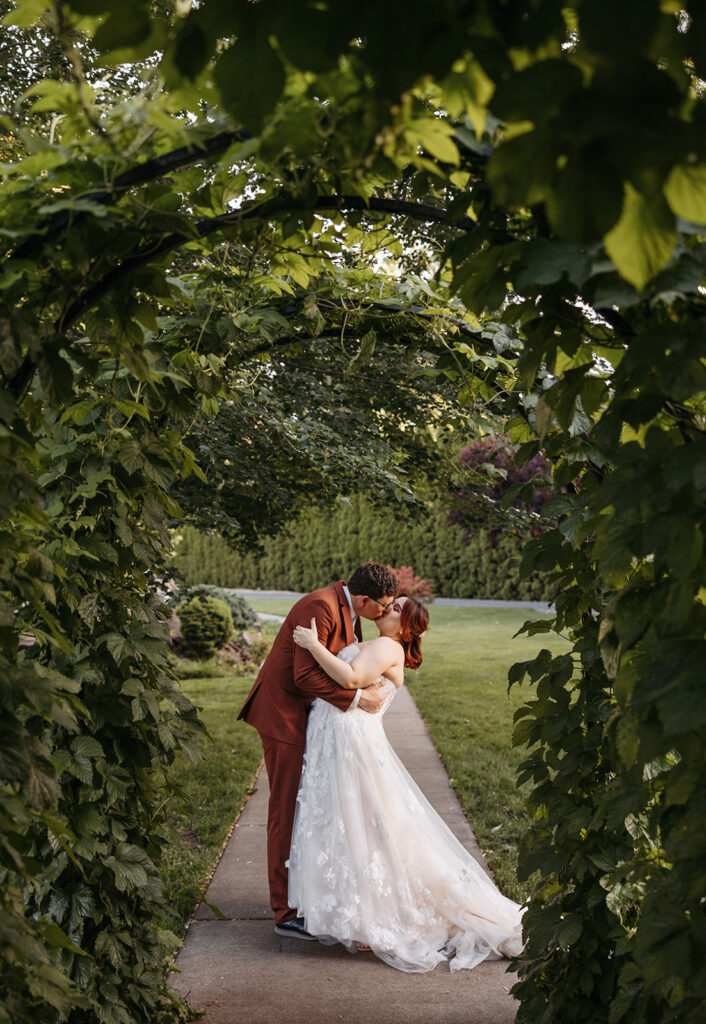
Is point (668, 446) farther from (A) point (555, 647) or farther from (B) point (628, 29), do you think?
(A) point (555, 647)

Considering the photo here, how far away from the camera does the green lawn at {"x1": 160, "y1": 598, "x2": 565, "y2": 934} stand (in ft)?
16.9

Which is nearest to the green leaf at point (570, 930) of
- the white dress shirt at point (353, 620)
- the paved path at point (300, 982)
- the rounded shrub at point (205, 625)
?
the paved path at point (300, 982)

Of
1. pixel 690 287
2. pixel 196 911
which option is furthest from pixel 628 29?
pixel 196 911

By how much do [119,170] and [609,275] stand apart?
0.99 m

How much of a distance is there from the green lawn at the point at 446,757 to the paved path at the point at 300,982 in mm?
237

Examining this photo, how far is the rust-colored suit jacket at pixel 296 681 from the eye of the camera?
14.1 ft

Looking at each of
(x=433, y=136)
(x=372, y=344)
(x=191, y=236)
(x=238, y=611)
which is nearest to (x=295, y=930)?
(x=372, y=344)

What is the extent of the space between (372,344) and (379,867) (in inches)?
103

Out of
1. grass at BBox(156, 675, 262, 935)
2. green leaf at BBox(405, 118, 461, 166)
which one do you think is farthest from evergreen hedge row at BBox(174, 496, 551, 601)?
green leaf at BBox(405, 118, 461, 166)

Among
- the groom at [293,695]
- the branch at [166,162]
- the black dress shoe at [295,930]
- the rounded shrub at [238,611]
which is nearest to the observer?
the branch at [166,162]

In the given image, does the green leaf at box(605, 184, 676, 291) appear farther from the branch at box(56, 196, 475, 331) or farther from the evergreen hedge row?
the evergreen hedge row

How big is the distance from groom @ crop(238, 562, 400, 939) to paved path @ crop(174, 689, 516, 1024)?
Result: 231 mm

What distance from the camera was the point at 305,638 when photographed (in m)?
4.22

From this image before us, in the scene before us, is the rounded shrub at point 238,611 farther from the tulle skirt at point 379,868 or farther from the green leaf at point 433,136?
the green leaf at point 433,136
